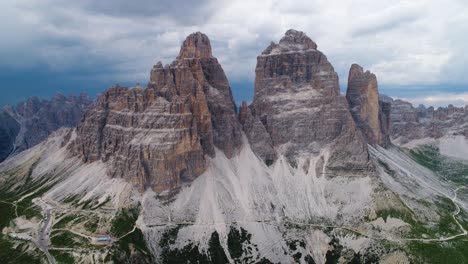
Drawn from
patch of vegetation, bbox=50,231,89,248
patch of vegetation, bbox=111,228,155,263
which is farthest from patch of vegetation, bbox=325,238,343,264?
patch of vegetation, bbox=50,231,89,248

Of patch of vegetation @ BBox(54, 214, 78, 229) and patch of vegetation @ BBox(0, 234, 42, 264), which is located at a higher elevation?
patch of vegetation @ BBox(54, 214, 78, 229)

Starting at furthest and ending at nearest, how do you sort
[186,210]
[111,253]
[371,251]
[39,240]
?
1. [186,210]
2. [371,251]
3. [39,240]
4. [111,253]

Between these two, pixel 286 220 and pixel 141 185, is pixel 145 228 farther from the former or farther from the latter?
pixel 286 220

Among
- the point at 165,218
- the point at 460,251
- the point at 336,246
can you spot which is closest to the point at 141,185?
Result: the point at 165,218

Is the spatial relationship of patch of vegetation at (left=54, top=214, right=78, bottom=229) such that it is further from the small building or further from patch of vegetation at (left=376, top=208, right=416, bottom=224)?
patch of vegetation at (left=376, top=208, right=416, bottom=224)

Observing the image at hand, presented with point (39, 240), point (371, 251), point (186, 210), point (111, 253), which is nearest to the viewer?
point (111, 253)

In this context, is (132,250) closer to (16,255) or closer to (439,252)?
(16,255)
